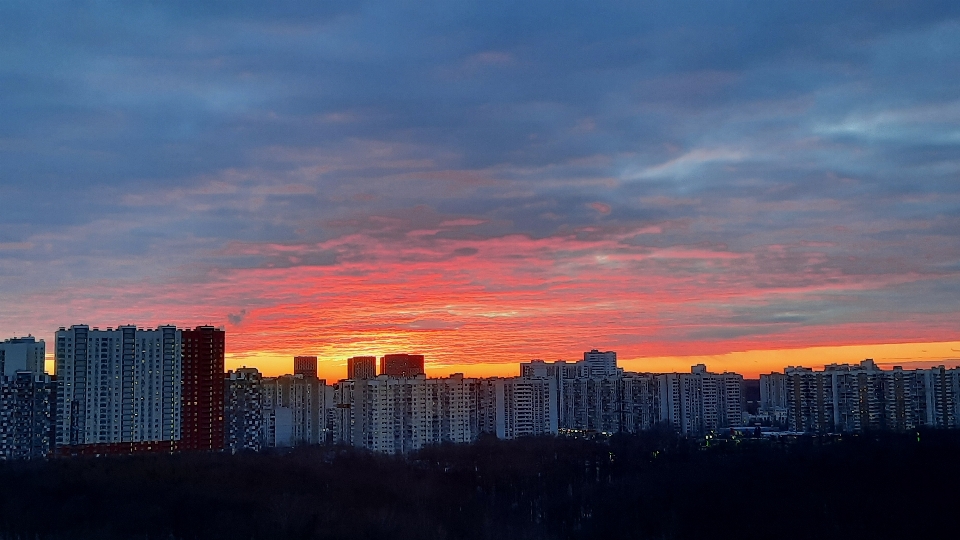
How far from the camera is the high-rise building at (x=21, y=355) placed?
45438mm

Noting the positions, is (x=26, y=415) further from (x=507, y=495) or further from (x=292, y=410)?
(x=507, y=495)

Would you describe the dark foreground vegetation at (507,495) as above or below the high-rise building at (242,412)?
below

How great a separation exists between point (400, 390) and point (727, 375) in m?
31.3

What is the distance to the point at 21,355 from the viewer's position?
4638 centimetres

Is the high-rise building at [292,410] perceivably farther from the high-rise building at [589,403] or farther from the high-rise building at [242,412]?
the high-rise building at [589,403]

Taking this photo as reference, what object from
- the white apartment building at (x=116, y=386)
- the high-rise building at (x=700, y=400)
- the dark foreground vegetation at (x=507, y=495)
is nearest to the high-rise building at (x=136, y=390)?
the white apartment building at (x=116, y=386)

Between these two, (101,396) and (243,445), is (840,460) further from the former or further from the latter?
(101,396)

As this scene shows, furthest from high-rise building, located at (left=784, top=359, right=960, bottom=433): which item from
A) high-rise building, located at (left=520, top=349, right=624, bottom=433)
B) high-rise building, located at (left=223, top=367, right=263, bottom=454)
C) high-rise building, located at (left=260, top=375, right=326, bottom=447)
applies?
high-rise building, located at (left=223, top=367, right=263, bottom=454)

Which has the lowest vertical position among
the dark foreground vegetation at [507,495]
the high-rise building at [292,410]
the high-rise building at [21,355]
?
the dark foreground vegetation at [507,495]

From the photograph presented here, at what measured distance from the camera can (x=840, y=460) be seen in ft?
124

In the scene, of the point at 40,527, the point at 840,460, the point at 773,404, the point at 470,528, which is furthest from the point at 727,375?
the point at 40,527


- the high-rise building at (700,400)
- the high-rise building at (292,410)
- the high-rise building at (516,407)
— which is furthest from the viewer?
the high-rise building at (700,400)

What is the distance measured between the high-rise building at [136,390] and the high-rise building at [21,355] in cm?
376

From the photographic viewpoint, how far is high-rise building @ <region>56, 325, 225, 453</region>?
42.8 metres
